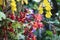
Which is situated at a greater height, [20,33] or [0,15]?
[0,15]

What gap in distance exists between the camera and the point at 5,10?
4.98ft

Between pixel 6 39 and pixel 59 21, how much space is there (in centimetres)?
138

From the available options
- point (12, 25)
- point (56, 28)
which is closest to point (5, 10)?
point (12, 25)

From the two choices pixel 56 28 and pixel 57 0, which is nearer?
pixel 56 28

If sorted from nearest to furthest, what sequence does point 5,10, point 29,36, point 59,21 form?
point 5,10 < point 29,36 < point 59,21

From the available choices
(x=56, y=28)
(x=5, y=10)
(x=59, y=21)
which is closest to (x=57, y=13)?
(x=59, y=21)

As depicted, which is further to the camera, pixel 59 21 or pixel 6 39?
pixel 59 21

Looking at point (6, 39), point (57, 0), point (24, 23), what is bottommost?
point (6, 39)

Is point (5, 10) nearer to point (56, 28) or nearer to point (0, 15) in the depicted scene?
point (0, 15)

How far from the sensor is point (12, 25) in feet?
5.08

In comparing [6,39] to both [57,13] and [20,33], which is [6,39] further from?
[57,13]

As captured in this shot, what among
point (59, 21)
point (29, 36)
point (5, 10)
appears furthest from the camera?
point (59, 21)

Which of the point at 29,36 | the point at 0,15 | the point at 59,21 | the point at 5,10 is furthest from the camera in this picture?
the point at 59,21

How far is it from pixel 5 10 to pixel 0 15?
165 millimetres
